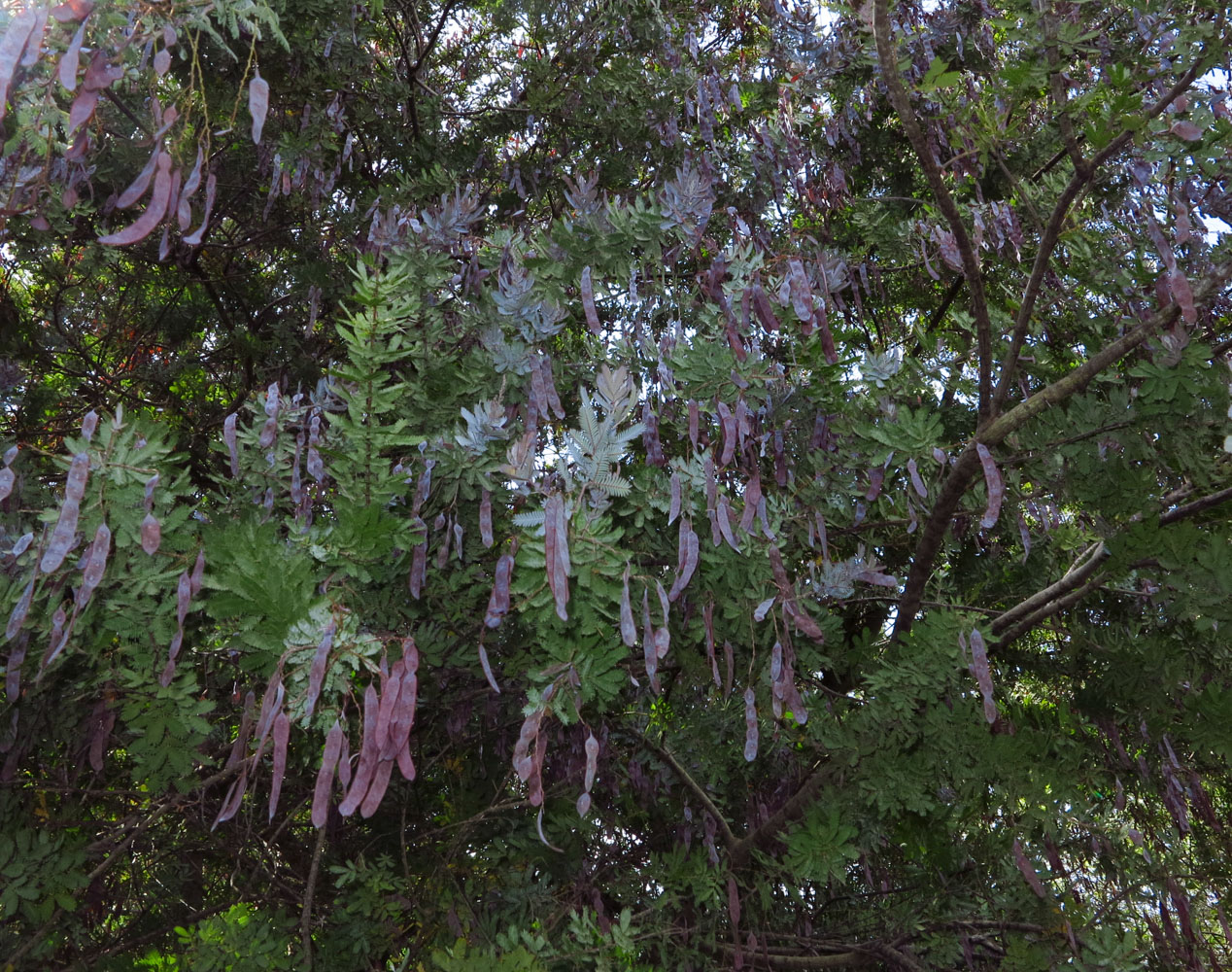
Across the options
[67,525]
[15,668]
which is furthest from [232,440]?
[15,668]

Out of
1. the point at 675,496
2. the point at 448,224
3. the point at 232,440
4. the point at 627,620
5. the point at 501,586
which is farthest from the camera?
the point at 448,224

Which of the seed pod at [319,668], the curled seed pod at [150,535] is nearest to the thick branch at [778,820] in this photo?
the seed pod at [319,668]

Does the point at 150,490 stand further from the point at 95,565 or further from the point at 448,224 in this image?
the point at 448,224

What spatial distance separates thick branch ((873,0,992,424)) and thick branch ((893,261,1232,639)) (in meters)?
0.11

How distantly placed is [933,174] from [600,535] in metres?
1.15

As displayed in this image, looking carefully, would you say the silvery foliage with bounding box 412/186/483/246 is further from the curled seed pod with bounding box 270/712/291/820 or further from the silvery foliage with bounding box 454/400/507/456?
the curled seed pod with bounding box 270/712/291/820

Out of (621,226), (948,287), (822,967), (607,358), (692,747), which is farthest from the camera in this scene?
(948,287)

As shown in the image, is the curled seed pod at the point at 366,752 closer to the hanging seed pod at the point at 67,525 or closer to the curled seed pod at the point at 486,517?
the curled seed pod at the point at 486,517

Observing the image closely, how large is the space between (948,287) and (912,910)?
3.15 meters

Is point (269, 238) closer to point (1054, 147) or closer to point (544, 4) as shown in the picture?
point (544, 4)

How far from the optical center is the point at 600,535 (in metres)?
2.04

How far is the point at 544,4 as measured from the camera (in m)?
4.36

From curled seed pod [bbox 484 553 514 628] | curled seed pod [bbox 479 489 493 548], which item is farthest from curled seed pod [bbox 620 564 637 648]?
curled seed pod [bbox 479 489 493 548]

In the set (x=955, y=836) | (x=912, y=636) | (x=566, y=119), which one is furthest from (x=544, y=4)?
(x=955, y=836)
